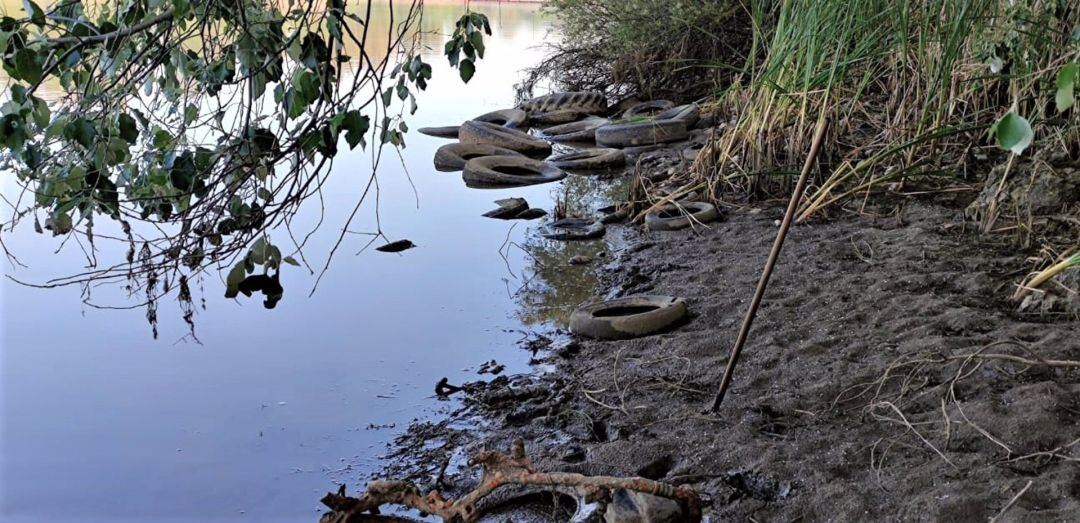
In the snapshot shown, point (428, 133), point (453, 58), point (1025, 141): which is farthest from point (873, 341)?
point (428, 133)

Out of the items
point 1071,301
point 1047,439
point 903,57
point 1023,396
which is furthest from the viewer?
point 903,57

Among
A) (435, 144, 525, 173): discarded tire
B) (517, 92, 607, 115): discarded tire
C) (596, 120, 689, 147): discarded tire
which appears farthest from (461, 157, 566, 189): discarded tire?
(517, 92, 607, 115): discarded tire

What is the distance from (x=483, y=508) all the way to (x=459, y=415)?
30.8 inches

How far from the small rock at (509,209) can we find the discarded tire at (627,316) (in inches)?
96.4

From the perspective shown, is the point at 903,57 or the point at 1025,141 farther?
the point at 903,57

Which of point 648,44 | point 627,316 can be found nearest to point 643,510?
point 627,316

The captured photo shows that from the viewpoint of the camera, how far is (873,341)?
12.1 feet

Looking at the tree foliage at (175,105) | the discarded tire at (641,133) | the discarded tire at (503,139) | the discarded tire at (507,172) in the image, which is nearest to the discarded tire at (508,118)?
the discarded tire at (503,139)

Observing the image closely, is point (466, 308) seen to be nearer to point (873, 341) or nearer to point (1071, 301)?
point (873, 341)

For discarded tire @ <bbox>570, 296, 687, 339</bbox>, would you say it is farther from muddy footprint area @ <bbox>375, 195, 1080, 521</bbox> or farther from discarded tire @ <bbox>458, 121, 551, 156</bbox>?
discarded tire @ <bbox>458, 121, 551, 156</bbox>

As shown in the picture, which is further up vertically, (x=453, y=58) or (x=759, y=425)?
(x=453, y=58)

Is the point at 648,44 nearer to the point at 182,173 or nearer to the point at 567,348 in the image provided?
the point at 567,348

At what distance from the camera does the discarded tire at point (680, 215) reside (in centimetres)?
605

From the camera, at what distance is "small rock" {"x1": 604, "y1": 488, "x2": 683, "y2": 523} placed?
2568mm
